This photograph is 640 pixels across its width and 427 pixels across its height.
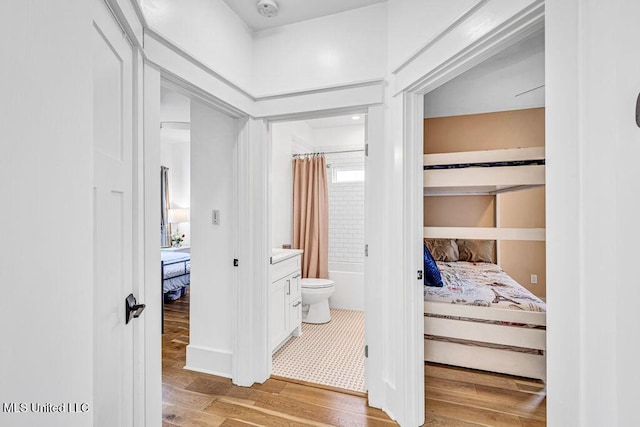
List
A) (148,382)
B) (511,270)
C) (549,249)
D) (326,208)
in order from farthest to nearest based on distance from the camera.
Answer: (326,208), (511,270), (148,382), (549,249)

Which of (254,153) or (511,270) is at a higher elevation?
(254,153)

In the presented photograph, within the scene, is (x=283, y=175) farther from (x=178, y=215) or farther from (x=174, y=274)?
(x=178, y=215)

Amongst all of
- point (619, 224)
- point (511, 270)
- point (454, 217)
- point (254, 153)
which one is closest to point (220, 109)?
point (254, 153)

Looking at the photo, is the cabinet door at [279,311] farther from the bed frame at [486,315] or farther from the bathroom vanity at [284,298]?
→ the bed frame at [486,315]

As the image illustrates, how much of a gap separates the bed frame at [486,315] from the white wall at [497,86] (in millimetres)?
1188

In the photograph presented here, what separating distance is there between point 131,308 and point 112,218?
384 millimetres

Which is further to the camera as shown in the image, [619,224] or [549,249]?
[549,249]

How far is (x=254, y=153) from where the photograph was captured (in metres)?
2.26

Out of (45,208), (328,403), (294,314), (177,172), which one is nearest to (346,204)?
(294,314)

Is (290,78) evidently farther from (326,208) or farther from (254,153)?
(326,208)

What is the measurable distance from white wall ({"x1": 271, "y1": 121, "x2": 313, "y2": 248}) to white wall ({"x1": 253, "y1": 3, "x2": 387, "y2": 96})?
5.02 ft

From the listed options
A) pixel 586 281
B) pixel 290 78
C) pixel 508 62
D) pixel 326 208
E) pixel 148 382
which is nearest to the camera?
pixel 586 281

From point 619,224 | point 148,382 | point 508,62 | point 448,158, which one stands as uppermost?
point 508,62

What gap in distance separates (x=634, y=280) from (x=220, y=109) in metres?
2.15
